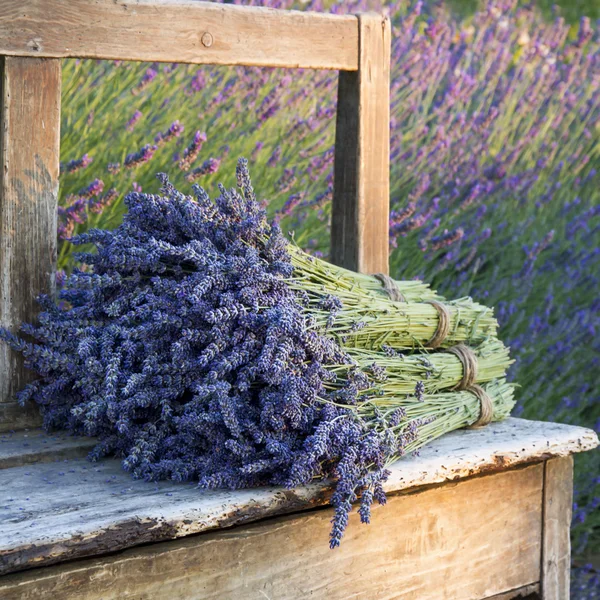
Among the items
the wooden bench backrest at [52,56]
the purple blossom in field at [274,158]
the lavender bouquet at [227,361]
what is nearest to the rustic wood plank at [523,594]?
the lavender bouquet at [227,361]

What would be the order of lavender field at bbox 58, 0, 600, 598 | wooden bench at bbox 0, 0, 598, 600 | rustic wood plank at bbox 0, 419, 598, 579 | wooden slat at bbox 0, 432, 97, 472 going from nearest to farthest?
rustic wood plank at bbox 0, 419, 598, 579, wooden bench at bbox 0, 0, 598, 600, wooden slat at bbox 0, 432, 97, 472, lavender field at bbox 58, 0, 600, 598

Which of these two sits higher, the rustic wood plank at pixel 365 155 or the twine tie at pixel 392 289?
the rustic wood plank at pixel 365 155

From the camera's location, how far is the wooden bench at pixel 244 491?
142 cm

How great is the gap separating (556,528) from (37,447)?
46.5 inches

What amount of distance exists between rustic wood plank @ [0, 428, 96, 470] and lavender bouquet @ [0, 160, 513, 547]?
0.12ft

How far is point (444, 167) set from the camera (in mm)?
3471

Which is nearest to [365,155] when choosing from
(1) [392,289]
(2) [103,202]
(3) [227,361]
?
Answer: (1) [392,289]

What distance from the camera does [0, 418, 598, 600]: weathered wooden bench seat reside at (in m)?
1.38

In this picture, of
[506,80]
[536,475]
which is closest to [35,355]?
[536,475]

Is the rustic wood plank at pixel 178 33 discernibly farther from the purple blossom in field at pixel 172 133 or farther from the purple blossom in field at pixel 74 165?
the purple blossom in field at pixel 74 165

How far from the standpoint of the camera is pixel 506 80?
12.9ft

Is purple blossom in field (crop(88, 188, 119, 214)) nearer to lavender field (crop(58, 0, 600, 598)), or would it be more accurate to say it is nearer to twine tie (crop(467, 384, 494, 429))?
lavender field (crop(58, 0, 600, 598))

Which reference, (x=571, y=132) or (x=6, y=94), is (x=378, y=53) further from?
(x=571, y=132)

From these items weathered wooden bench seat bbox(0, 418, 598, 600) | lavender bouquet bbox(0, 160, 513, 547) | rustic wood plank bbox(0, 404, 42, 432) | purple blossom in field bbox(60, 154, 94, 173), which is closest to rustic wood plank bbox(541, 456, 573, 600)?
weathered wooden bench seat bbox(0, 418, 598, 600)
